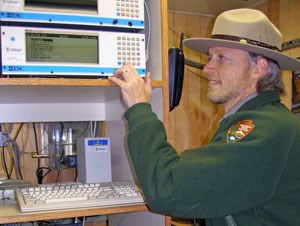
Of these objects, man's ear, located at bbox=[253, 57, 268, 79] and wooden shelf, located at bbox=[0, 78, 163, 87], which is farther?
man's ear, located at bbox=[253, 57, 268, 79]

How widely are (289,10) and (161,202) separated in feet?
7.88

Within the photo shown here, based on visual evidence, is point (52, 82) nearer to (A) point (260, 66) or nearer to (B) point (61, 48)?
(B) point (61, 48)

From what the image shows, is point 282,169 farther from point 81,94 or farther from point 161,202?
point 81,94

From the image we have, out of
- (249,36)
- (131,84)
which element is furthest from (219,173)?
(249,36)

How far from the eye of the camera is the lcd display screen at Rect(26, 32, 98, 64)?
1.03m

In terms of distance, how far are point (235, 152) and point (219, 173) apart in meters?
0.06

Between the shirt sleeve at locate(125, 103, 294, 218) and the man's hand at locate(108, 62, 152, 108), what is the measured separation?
0.56ft

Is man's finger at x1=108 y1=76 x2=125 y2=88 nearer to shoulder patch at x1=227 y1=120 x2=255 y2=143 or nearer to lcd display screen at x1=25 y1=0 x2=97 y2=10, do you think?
lcd display screen at x1=25 y1=0 x2=97 y2=10

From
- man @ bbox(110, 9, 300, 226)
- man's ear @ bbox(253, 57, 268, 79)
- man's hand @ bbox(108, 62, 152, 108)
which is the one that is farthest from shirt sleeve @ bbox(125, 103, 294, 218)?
man's ear @ bbox(253, 57, 268, 79)

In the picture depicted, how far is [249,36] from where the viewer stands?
113cm

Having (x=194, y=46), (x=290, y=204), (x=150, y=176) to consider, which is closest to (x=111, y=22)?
(x=194, y=46)

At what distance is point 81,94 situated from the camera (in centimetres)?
137

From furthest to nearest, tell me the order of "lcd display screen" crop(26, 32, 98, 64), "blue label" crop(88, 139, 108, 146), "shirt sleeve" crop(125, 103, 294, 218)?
"blue label" crop(88, 139, 108, 146) < "lcd display screen" crop(26, 32, 98, 64) < "shirt sleeve" crop(125, 103, 294, 218)

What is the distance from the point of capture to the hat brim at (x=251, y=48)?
1.09 metres
